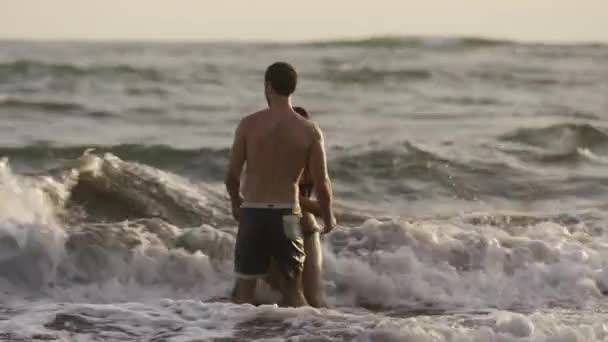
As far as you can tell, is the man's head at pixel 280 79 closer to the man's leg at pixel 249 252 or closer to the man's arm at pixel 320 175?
the man's arm at pixel 320 175

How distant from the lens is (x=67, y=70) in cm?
3036

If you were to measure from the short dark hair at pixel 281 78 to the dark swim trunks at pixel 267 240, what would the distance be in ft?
2.50

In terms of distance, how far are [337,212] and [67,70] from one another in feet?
55.2

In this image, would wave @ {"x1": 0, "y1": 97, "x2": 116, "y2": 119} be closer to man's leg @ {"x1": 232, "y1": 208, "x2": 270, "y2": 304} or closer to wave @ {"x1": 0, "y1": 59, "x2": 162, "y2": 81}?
wave @ {"x1": 0, "y1": 59, "x2": 162, "y2": 81}

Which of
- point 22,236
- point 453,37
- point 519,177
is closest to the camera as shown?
point 22,236

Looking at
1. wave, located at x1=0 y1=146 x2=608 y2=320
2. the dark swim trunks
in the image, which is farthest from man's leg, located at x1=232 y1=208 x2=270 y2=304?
wave, located at x1=0 y1=146 x2=608 y2=320

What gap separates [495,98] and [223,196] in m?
14.1

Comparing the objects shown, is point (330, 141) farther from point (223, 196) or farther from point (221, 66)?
point (221, 66)

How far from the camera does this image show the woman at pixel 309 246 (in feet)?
30.4

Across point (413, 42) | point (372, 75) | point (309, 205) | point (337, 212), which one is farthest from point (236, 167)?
point (413, 42)

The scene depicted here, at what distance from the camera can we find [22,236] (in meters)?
11.4

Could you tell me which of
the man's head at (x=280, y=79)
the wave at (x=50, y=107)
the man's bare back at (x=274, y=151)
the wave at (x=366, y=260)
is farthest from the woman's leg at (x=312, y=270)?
the wave at (x=50, y=107)

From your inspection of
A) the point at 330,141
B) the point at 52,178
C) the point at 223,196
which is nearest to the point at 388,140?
the point at 330,141

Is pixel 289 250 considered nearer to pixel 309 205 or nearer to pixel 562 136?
pixel 309 205
